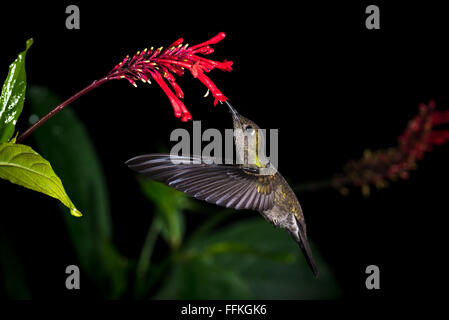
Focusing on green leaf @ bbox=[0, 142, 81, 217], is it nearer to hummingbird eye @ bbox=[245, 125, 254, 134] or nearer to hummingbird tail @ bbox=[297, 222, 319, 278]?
hummingbird eye @ bbox=[245, 125, 254, 134]

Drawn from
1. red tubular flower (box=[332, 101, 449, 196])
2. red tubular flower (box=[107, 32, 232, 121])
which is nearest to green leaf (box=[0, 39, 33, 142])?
red tubular flower (box=[107, 32, 232, 121])

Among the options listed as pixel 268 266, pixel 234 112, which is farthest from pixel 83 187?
pixel 234 112

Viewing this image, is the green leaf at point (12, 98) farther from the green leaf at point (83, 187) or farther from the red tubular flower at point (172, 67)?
the green leaf at point (83, 187)

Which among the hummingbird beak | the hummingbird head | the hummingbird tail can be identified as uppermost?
the hummingbird beak

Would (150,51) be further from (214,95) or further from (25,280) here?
(25,280)

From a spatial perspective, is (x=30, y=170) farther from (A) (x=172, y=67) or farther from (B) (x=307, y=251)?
(B) (x=307, y=251)

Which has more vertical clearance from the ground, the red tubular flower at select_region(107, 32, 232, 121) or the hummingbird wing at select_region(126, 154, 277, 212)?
the red tubular flower at select_region(107, 32, 232, 121)
